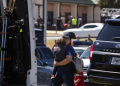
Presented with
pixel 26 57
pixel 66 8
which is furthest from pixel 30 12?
pixel 66 8

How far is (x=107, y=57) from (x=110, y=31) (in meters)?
0.69

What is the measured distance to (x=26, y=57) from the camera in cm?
521

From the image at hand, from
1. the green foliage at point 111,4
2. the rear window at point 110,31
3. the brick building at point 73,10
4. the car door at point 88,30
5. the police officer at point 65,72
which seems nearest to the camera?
the police officer at point 65,72

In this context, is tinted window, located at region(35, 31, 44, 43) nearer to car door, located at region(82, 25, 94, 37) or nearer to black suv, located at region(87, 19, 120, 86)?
black suv, located at region(87, 19, 120, 86)

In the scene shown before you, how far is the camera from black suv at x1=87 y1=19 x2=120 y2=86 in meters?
6.73

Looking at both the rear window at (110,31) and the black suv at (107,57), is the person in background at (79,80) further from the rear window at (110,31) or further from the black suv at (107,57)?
the rear window at (110,31)

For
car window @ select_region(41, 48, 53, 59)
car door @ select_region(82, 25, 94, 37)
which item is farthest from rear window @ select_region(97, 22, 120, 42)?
car door @ select_region(82, 25, 94, 37)

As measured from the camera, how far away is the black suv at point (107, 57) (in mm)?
6734

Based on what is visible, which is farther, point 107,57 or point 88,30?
point 88,30

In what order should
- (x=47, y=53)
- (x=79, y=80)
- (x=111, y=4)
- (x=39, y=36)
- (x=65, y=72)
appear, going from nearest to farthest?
(x=65, y=72) < (x=79, y=80) < (x=47, y=53) < (x=39, y=36) < (x=111, y=4)

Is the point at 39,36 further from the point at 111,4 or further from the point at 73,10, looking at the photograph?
the point at 73,10

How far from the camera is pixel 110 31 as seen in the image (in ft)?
23.3

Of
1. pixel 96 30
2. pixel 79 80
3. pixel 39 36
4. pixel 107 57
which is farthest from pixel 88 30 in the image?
pixel 107 57

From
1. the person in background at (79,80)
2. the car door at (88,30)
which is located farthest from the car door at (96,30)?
the person in background at (79,80)
